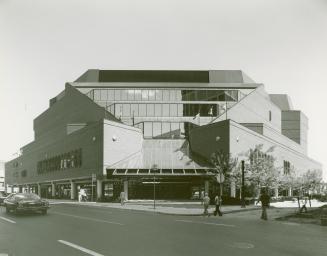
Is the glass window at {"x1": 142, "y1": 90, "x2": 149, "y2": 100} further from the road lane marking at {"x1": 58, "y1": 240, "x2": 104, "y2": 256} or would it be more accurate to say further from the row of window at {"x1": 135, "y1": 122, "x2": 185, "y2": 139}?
the road lane marking at {"x1": 58, "y1": 240, "x2": 104, "y2": 256}

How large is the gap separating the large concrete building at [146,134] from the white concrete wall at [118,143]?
0.13m

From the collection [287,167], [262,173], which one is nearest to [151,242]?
[262,173]

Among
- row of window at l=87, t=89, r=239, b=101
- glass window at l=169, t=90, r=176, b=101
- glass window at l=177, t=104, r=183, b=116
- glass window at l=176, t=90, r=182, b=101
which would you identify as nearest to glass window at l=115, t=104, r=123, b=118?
row of window at l=87, t=89, r=239, b=101

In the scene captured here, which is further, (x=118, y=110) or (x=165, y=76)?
(x=165, y=76)

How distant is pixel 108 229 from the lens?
1859 centimetres

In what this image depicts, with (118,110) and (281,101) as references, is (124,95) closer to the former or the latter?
(118,110)

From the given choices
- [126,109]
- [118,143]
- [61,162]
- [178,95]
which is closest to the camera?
[118,143]

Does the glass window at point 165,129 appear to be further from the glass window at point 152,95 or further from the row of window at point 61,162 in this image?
the row of window at point 61,162

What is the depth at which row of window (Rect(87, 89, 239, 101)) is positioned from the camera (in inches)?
3536

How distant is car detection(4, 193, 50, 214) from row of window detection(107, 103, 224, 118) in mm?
57071

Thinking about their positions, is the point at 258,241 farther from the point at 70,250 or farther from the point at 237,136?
the point at 237,136

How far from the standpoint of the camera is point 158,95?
91438 millimetres

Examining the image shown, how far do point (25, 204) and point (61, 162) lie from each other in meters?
54.1

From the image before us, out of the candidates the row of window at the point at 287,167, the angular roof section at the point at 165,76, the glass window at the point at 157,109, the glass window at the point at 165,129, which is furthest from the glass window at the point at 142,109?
the row of window at the point at 287,167
